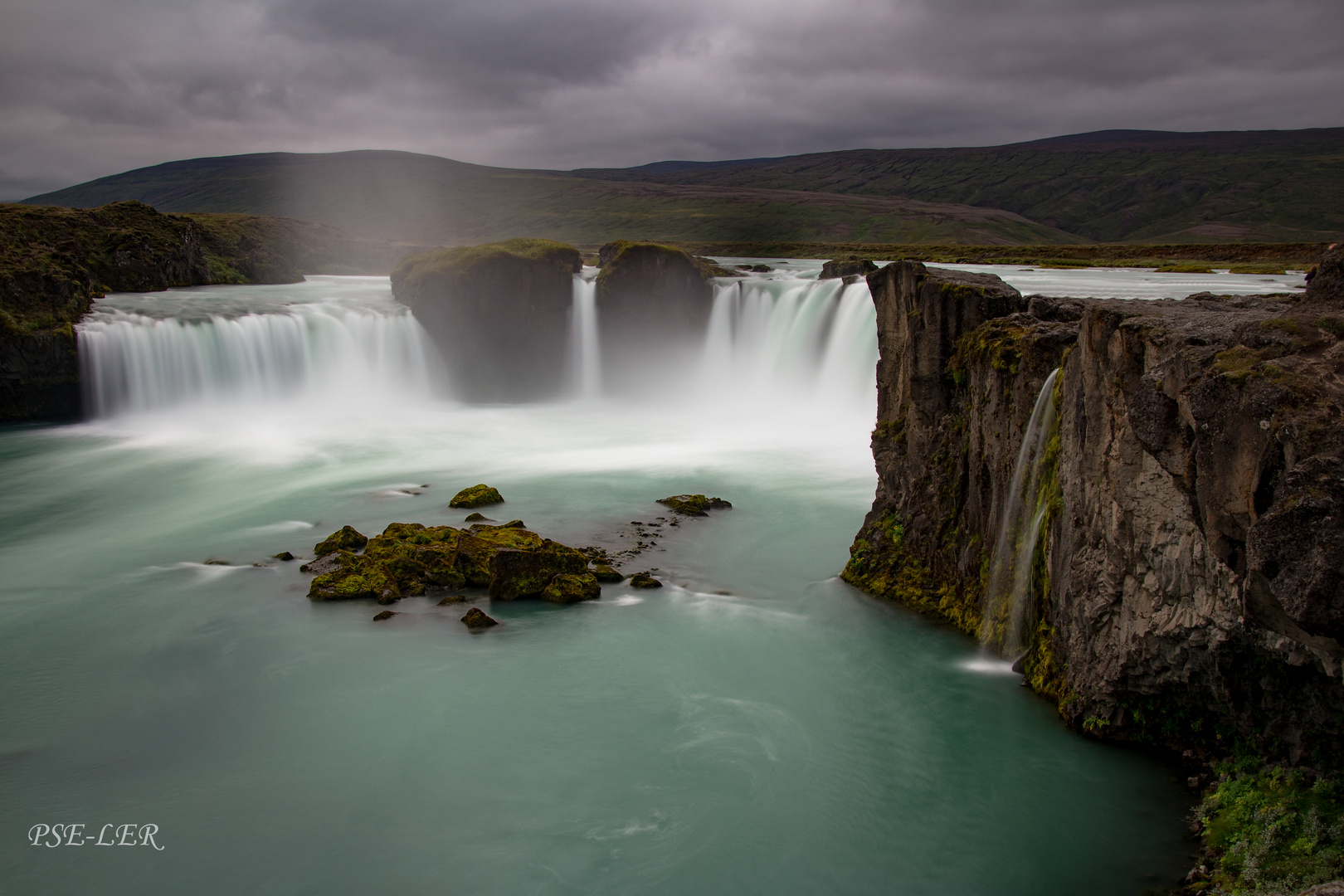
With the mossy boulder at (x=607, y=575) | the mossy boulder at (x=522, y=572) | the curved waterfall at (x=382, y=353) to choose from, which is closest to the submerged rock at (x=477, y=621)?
the mossy boulder at (x=522, y=572)

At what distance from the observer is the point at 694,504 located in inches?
832

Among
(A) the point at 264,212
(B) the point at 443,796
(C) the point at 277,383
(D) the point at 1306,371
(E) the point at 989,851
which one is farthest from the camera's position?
(A) the point at 264,212

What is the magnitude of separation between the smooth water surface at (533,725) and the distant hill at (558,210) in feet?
382

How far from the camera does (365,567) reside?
53.8ft

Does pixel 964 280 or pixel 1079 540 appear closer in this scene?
pixel 1079 540

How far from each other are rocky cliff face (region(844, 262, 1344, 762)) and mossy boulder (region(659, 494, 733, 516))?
5.50 metres

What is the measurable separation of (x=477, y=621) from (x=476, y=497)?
7247mm

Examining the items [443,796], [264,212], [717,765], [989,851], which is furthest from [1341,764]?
[264,212]

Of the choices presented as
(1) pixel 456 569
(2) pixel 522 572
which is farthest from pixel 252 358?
(2) pixel 522 572

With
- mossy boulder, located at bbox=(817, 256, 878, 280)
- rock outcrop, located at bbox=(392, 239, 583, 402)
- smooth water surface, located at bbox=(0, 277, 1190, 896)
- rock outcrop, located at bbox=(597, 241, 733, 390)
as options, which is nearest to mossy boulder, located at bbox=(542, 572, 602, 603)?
smooth water surface, located at bbox=(0, 277, 1190, 896)

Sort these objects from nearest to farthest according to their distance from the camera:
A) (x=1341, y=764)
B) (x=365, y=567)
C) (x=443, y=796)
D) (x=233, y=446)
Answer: (x=1341, y=764), (x=443, y=796), (x=365, y=567), (x=233, y=446)

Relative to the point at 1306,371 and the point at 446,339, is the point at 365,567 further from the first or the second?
the point at 446,339

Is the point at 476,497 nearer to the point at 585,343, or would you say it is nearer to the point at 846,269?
the point at 585,343

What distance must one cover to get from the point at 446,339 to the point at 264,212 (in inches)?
6132
